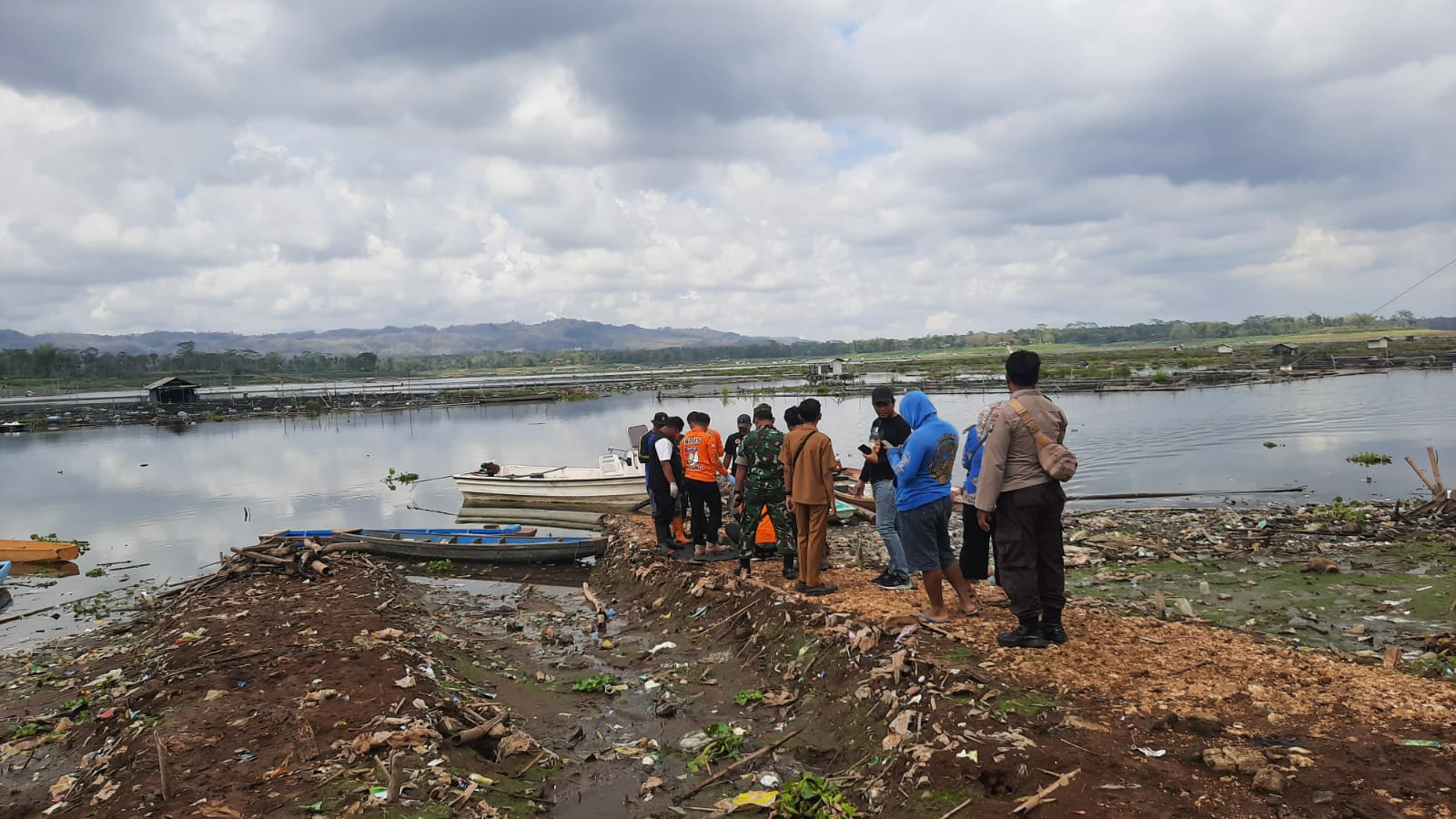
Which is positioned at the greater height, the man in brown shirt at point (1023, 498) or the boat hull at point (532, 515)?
the man in brown shirt at point (1023, 498)

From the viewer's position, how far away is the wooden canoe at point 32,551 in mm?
18359

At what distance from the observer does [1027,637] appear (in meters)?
6.39

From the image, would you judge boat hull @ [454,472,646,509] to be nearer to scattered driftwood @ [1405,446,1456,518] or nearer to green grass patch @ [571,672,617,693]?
green grass patch @ [571,672,617,693]

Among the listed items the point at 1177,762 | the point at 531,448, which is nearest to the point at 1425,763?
the point at 1177,762

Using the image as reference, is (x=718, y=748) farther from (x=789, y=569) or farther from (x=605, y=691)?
(x=789, y=569)

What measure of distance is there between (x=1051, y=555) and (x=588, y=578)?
10.3 m

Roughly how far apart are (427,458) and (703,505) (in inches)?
1244

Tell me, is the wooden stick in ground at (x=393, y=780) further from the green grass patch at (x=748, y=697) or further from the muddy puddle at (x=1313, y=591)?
the muddy puddle at (x=1313, y=591)

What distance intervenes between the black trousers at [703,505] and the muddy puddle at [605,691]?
1268 mm

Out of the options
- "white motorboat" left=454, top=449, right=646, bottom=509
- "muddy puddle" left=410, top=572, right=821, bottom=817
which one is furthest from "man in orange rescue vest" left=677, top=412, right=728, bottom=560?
"white motorboat" left=454, top=449, right=646, bottom=509

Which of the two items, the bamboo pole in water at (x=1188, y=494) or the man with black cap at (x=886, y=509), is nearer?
the man with black cap at (x=886, y=509)

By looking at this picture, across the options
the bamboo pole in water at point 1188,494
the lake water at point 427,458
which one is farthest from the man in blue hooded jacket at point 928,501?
the lake water at point 427,458

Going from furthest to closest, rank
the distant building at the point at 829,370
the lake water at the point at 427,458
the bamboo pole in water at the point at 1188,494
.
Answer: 1. the distant building at the point at 829,370
2. the lake water at the point at 427,458
3. the bamboo pole in water at the point at 1188,494

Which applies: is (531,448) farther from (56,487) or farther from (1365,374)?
(1365,374)
